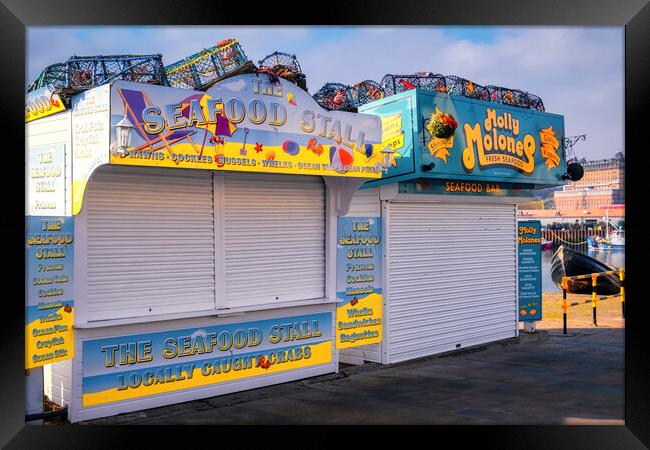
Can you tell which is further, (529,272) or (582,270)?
(582,270)

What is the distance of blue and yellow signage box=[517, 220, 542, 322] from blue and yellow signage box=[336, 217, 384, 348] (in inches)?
170

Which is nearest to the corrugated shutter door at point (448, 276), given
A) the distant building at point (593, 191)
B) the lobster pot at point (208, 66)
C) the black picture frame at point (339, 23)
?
the lobster pot at point (208, 66)

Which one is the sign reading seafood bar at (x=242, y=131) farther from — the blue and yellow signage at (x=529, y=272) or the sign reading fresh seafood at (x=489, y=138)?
the blue and yellow signage at (x=529, y=272)

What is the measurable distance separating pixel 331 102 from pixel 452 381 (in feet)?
15.4

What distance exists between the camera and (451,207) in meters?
12.7

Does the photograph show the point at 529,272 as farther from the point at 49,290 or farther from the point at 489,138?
the point at 49,290

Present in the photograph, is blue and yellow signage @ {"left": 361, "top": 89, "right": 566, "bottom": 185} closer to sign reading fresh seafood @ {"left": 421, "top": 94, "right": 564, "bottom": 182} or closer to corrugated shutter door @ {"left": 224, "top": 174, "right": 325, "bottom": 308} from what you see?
sign reading fresh seafood @ {"left": 421, "top": 94, "right": 564, "bottom": 182}

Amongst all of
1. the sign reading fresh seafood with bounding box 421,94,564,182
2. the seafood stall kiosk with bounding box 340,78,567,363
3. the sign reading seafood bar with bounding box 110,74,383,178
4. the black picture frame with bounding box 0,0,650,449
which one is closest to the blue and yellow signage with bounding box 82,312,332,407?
the black picture frame with bounding box 0,0,650,449

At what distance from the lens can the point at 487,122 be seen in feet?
41.8

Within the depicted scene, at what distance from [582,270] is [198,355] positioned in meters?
18.5

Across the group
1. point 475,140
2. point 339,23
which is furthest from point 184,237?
point 475,140

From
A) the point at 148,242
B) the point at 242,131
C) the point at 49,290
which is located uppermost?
the point at 242,131

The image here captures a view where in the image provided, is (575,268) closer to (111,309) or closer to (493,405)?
(493,405)

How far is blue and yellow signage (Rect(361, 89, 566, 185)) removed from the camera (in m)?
11.5
